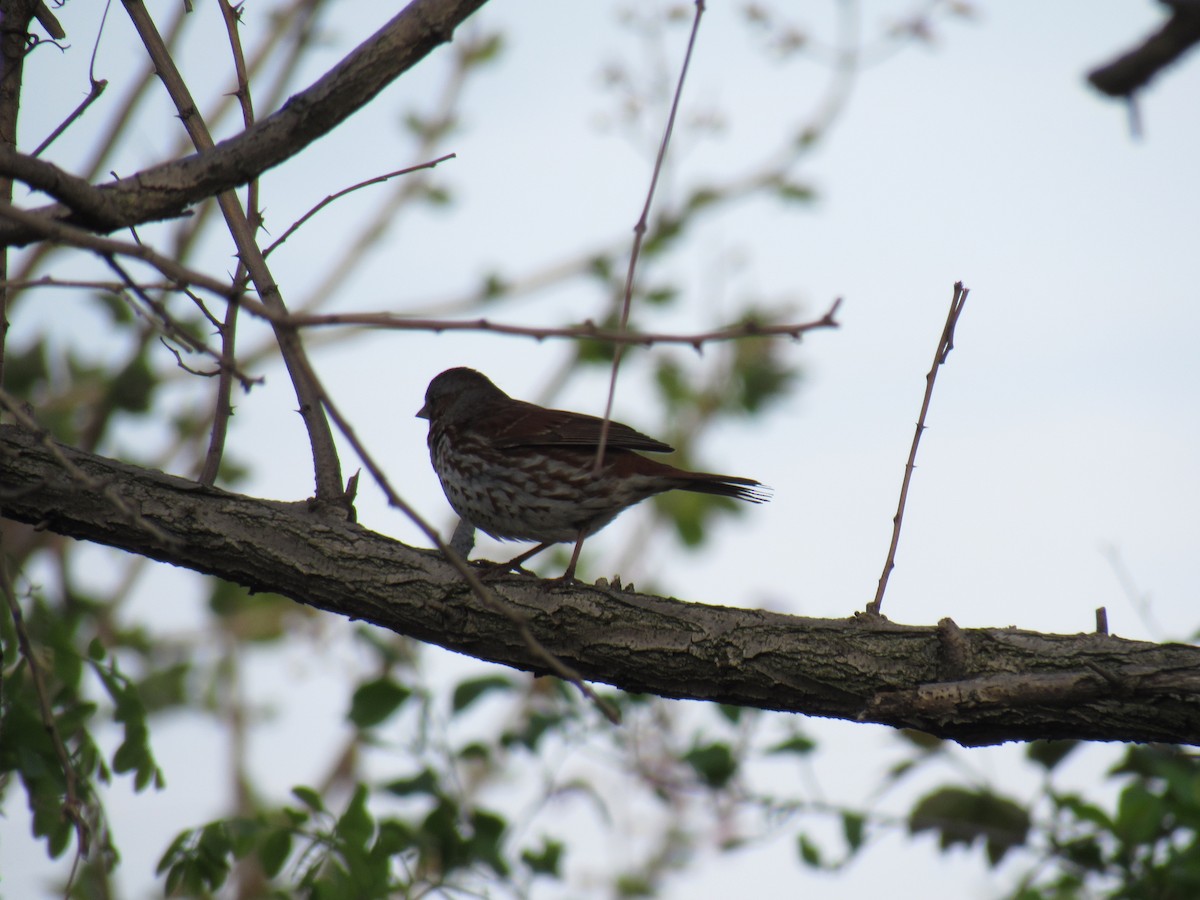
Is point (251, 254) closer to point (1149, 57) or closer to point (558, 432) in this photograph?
point (558, 432)

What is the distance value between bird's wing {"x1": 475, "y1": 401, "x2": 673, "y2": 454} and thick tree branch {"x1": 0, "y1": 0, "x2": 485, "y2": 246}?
252 cm

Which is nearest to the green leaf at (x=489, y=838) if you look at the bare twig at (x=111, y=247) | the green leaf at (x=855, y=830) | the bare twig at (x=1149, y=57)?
the green leaf at (x=855, y=830)

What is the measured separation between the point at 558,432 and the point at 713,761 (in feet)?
5.54

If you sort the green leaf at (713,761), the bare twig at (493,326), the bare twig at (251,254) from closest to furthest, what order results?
the bare twig at (493,326)
the bare twig at (251,254)
the green leaf at (713,761)

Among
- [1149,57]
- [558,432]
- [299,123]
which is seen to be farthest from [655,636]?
[1149,57]

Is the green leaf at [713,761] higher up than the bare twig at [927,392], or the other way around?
the bare twig at [927,392]

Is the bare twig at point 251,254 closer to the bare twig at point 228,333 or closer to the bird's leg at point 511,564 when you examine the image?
the bare twig at point 228,333

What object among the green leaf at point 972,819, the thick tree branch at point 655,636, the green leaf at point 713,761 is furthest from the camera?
the green leaf at point 713,761

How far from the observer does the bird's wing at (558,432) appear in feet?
17.2

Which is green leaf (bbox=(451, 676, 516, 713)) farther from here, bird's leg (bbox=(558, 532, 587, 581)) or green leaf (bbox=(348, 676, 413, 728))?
bird's leg (bbox=(558, 532, 587, 581))

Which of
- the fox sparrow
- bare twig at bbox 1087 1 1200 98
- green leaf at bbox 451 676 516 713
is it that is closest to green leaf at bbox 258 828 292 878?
green leaf at bbox 451 676 516 713

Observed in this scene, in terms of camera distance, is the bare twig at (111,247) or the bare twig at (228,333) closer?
the bare twig at (111,247)

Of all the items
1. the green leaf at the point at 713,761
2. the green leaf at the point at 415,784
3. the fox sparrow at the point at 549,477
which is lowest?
the green leaf at the point at 415,784

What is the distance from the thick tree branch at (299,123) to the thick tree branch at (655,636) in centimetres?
107
